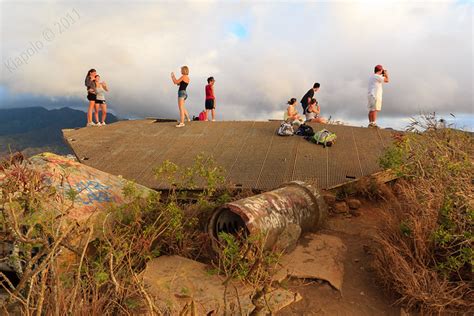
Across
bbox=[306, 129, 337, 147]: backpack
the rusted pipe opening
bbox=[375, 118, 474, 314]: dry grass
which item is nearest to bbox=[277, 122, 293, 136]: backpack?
bbox=[306, 129, 337, 147]: backpack

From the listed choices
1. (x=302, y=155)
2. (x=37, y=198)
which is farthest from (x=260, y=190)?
(x=37, y=198)

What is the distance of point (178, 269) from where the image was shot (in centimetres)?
446

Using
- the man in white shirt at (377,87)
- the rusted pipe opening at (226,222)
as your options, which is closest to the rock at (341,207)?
the rusted pipe opening at (226,222)

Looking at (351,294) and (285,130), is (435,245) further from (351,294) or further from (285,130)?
(285,130)

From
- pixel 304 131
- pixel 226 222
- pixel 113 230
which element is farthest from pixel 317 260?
pixel 304 131

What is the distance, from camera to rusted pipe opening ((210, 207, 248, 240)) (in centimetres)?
489

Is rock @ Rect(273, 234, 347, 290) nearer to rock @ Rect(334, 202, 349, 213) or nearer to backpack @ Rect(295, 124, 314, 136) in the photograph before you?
rock @ Rect(334, 202, 349, 213)

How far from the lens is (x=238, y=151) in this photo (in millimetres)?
8406

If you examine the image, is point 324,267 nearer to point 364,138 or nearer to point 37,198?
point 37,198

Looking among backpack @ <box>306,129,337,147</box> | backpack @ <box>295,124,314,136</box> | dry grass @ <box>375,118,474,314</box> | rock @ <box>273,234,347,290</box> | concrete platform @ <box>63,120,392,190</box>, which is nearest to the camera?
dry grass @ <box>375,118,474,314</box>

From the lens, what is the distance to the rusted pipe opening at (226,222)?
4.89 metres

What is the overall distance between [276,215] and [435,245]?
1878 mm

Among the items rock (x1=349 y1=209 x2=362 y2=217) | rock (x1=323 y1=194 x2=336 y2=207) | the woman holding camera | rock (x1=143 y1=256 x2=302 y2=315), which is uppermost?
the woman holding camera

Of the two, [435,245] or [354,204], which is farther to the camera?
[354,204]
